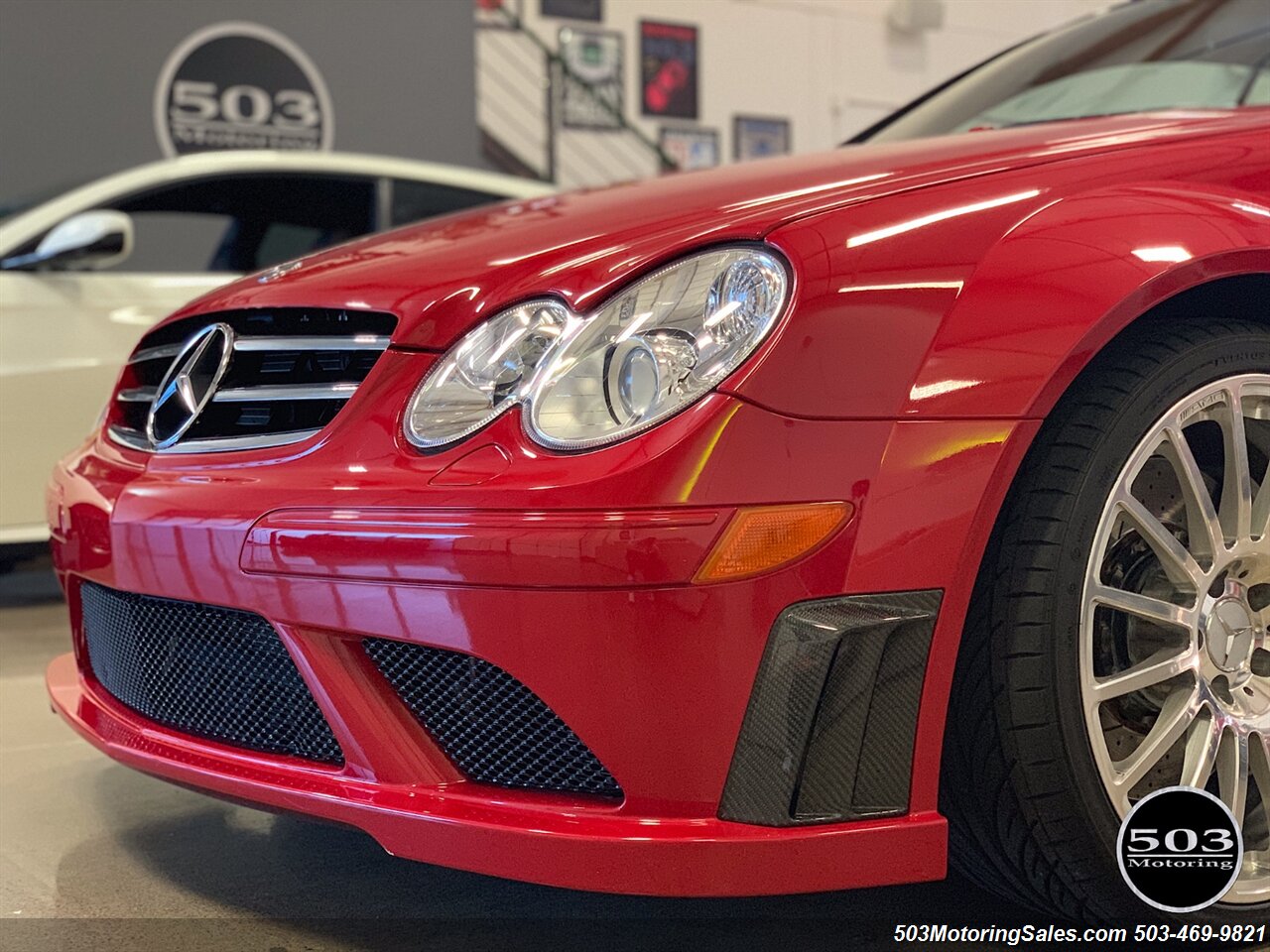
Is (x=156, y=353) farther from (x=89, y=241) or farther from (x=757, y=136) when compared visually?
(x=757, y=136)

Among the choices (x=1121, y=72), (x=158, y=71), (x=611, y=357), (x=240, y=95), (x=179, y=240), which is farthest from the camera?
(x=240, y=95)

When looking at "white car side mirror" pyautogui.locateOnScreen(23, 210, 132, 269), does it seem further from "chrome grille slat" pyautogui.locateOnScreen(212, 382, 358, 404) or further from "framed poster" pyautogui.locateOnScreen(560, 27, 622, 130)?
"framed poster" pyautogui.locateOnScreen(560, 27, 622, 130)

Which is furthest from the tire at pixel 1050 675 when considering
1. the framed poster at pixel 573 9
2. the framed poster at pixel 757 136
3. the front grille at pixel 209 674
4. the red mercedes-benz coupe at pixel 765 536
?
the framed poster at pixel 757 136

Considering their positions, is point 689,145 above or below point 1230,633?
above

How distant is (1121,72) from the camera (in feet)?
7.75

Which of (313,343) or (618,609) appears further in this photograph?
(313,343)

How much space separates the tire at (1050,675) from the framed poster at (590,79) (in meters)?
9.15

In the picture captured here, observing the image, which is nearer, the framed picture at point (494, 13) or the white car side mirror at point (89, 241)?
the white car side mirror at point (89, 241)

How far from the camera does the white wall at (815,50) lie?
34.6 feet

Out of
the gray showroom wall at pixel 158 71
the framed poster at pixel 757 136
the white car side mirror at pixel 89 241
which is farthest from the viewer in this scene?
the framed poster at pixel 757 136

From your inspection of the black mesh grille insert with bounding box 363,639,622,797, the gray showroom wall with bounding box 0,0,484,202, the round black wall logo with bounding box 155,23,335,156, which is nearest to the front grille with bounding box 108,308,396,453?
the black mesh grille insert with bounding box 363,639,622,797

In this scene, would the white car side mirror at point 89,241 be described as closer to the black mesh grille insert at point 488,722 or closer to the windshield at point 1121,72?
the windshield at point 1121,72

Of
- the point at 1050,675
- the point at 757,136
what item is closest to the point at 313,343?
the point at 1050,675

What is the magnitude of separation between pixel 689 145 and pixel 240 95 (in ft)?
15.7
